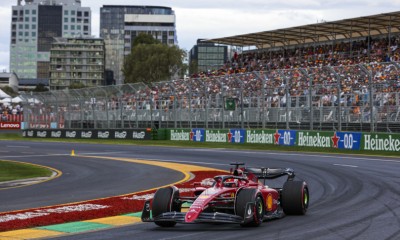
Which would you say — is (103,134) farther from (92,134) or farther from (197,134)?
(197,134)

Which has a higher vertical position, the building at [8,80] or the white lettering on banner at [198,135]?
the building at [8,80]

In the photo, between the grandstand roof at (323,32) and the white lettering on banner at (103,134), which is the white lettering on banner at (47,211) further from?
the white lettering on banner at (103,134)

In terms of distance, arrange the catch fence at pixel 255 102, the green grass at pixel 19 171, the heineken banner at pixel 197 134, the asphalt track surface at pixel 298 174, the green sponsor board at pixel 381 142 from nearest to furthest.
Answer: the asphalt track surface at pixel 298 174
the green grass at pixel 19 171
the green sponsor board at pixel 381 142
the catch fence at pixel 255 102
the heineken banner at pixel 197 134

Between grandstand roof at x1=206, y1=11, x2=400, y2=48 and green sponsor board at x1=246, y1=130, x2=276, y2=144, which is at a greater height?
grandstand roof at x1=206, y1=11, x2=400, y2=48

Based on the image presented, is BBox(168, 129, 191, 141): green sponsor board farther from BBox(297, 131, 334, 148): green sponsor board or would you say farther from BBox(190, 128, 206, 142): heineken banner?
BBox(297, 131, 334, 148): green sponsor board

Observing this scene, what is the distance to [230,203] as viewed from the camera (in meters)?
11.4

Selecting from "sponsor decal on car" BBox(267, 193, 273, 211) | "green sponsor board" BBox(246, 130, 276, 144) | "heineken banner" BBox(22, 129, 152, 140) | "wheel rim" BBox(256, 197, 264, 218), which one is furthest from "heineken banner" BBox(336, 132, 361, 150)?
"wheel rim" BBox(256, 197, 264, 218)

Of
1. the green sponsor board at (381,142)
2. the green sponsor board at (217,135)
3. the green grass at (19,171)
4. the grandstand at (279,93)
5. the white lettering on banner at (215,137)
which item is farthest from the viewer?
the white lettering on banner at (215,137)

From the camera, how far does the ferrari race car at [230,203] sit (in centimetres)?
1084

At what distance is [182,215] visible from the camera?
1102 cm

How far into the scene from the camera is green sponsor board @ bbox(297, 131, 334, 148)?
35.8 m

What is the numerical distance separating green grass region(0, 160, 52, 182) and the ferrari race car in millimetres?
11147

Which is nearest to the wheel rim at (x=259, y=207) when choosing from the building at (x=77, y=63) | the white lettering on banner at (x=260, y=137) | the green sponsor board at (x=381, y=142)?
the green sponsor board at (x=381, y=142)

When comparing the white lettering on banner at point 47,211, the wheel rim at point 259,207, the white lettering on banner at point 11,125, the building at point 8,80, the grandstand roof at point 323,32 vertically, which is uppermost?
the building at point 8,80
